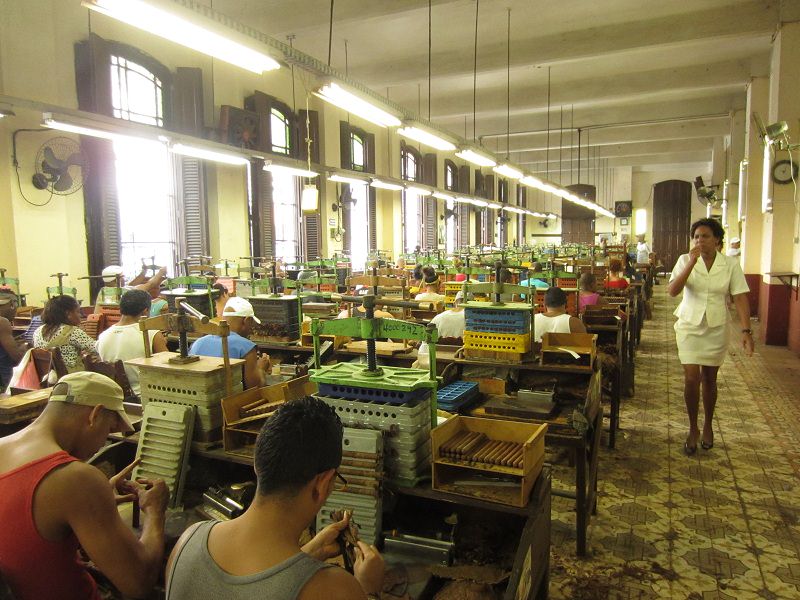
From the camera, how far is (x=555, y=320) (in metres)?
4.47

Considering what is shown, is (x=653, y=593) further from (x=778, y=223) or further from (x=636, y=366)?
(x=778, y=223)

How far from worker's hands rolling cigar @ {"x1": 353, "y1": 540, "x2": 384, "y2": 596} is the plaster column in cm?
787

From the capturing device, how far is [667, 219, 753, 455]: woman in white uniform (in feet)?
13.7

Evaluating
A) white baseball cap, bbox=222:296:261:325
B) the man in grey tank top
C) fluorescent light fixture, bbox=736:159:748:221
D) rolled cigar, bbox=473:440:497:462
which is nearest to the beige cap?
the man in grey tank top

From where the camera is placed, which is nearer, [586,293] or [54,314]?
[54,314]

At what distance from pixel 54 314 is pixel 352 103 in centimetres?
270

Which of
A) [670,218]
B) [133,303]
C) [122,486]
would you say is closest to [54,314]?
[133,303]

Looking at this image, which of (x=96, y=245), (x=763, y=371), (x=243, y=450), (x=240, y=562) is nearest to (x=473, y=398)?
(x=243, y=450)

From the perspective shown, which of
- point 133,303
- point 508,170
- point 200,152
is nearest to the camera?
point 133,303

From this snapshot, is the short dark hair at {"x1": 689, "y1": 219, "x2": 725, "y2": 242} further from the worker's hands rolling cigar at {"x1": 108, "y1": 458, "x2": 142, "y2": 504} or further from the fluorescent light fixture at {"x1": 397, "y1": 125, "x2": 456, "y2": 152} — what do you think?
the worker's hands rolling cigar at {"x1": 108, "y1": 458, "x2": 142, "y2": 504}

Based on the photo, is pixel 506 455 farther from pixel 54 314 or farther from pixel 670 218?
pixel 670 218

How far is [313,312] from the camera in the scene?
5.42m

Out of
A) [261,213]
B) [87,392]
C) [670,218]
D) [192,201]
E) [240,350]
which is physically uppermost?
[670,218]

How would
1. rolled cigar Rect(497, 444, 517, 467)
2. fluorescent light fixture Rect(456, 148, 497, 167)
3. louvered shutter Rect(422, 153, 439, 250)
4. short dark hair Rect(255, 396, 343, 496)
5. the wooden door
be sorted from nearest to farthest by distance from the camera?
1. short dark hair Rect(255, 396, 343, 496)
2. rolled cigar Rect(497, 444, 517, 467)
3. fluorescent light fixture Rect(456, 148, 497, 167)
4. louvered shutter Rect(422, 153, 439, 250)
5. the wooden door
